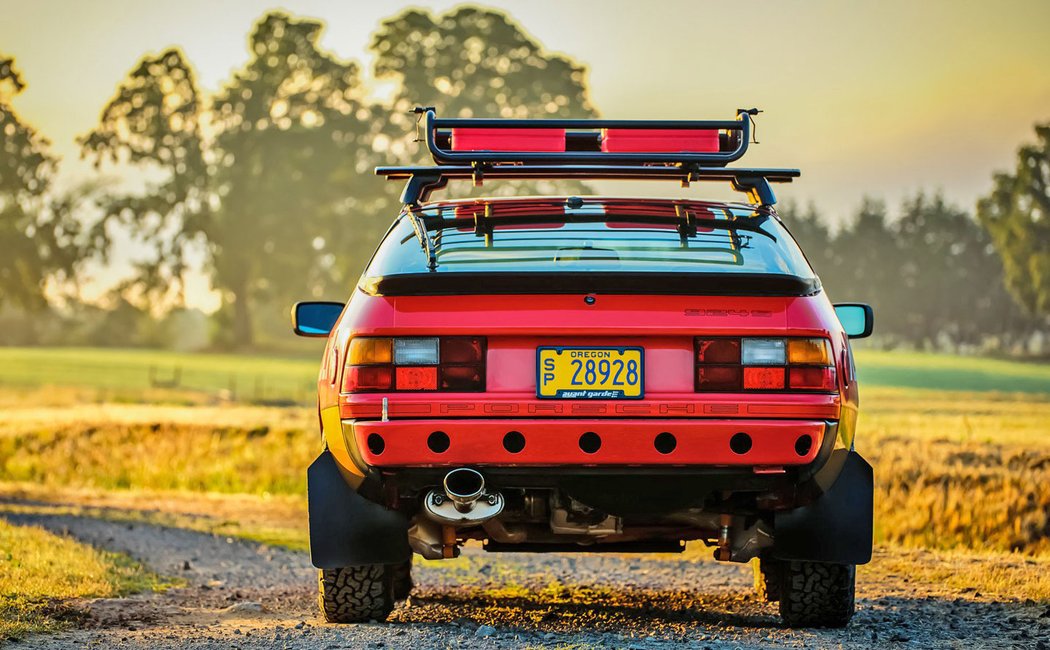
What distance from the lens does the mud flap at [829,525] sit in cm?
618

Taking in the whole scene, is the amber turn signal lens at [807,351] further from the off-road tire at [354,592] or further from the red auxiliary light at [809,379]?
the off-road tire at [354,592]

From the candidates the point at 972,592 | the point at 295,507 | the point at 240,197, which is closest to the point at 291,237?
the point at 240,197

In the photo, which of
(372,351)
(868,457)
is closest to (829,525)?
(372,351)

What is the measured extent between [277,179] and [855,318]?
5034 centimetres

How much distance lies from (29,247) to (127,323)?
758 centimetres

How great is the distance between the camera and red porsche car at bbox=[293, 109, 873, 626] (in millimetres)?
5738

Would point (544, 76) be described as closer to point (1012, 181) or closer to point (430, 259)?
point (1012, 181)

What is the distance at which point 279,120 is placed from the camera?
57219mm

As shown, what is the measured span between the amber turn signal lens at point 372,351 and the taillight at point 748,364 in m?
1.14

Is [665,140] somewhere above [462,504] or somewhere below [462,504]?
above

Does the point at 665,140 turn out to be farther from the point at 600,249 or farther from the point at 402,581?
the point at 402,581

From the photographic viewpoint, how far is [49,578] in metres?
8.82

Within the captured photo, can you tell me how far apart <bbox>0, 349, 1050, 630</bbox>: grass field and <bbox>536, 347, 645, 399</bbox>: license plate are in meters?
2.72

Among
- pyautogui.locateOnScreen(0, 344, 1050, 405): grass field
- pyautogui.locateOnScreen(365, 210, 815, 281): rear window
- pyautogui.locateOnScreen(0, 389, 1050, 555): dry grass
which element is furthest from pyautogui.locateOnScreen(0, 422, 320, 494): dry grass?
pyautogui.locateOnScreen(365, 210, 815, 281): rear window
